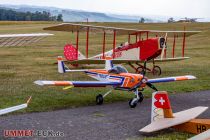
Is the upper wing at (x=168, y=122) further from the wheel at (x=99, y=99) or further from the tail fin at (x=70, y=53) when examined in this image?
the tail fin at (x=70, y=53)

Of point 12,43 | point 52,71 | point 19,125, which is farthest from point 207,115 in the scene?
point 52,71

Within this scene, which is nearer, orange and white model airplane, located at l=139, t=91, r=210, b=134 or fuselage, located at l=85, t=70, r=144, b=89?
orange and white model airplane, located at l=139, t=91, r=210, b=134

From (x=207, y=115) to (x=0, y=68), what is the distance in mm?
13552

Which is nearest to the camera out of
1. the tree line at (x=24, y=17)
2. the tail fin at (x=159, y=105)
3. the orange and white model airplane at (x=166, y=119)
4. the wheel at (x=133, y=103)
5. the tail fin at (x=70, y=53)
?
the orange and white model airplane at (x=166, y=119)

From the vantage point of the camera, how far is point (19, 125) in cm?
1020

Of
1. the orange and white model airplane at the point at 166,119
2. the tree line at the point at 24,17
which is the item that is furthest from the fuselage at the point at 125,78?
the tree line at the point at 24,17

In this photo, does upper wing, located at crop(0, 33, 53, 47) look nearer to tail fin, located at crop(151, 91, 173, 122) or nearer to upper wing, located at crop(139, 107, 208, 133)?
tail fin, located at crop(151, 91, 173, 122)

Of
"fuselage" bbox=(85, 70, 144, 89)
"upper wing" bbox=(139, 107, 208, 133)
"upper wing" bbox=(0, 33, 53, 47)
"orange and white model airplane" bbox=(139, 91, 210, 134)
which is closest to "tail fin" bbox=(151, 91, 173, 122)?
"orange and white model airplane" bbox=(139, 91, 210, 134)

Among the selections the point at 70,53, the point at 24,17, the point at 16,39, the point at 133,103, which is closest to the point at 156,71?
the point at 70,53

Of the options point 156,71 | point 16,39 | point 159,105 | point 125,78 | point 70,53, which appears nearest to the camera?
point 159,105

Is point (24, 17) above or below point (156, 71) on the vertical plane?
above

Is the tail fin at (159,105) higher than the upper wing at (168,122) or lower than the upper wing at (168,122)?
higher

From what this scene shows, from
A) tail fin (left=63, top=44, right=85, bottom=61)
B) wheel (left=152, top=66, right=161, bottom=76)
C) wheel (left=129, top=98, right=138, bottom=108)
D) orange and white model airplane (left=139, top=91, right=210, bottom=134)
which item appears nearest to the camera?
orange and white model airplane (left=139, top=91, right=210, bottom=134)

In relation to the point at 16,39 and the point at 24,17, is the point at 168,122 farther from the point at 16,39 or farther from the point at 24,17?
the point at 24,17
